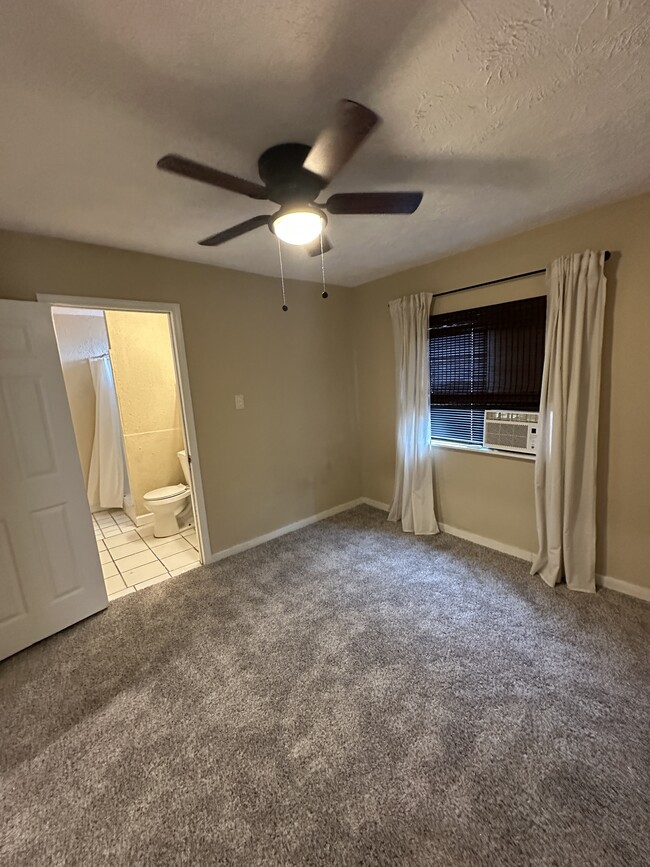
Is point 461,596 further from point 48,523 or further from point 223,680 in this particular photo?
point 48,523

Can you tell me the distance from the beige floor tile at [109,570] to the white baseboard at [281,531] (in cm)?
80

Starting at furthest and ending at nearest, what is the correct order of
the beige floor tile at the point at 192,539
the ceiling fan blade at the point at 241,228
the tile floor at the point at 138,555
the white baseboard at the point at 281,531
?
the beige floor tile at the point at 192,539
the white baseboard at the point at 281,531
the tile floor at the point at 138,555
the ceiling fan blade at the point at 241,228

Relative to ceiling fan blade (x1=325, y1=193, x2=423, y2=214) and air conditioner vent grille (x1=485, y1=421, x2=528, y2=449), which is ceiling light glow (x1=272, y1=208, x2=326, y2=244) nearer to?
ceiling fan blade (x1=325, y1=193, x2=423, y2=214)

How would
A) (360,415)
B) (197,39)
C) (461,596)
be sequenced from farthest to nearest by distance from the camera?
(360,415), (461,596), (197,39)

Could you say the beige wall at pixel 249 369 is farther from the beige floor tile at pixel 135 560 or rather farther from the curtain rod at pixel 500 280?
the curtain rod at pixel 500 280

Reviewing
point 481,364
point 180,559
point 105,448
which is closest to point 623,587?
point 481,364

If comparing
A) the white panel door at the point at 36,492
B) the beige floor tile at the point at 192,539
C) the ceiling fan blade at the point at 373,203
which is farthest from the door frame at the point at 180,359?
the ceiling fan blade at the point at 373,203

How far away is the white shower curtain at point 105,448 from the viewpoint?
3.98 meters

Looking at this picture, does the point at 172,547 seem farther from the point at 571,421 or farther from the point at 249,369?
the point at 571,421

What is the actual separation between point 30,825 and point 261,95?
2.59 meters

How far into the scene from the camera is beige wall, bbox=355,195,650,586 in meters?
2.06

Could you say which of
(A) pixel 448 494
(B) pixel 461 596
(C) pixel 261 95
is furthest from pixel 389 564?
(C) pixel 261 95

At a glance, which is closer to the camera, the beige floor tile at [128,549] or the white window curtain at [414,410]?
the white window curtain at [414,410]

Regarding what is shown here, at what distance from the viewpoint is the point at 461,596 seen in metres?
2.35
